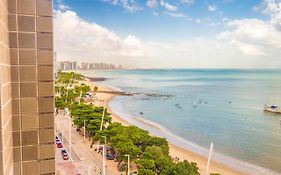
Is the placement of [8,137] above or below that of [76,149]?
above

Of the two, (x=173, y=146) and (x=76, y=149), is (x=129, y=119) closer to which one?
(x=173, y=146)

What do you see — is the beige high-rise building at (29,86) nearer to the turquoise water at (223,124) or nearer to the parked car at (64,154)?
the parked car at (64,154)

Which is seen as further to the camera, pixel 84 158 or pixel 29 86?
pixel 84 158

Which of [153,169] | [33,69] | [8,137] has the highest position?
[33,69]

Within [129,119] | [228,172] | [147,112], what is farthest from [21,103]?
[147,112]

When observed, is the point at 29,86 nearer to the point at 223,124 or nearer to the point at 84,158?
the point at 84,158

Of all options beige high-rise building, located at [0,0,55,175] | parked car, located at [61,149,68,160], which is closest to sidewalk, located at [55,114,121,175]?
parked car, located at [61,149,68,160]

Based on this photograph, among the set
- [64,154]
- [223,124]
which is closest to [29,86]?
[64,154]

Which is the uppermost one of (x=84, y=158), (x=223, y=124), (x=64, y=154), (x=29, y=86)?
(x=29, y=86)
